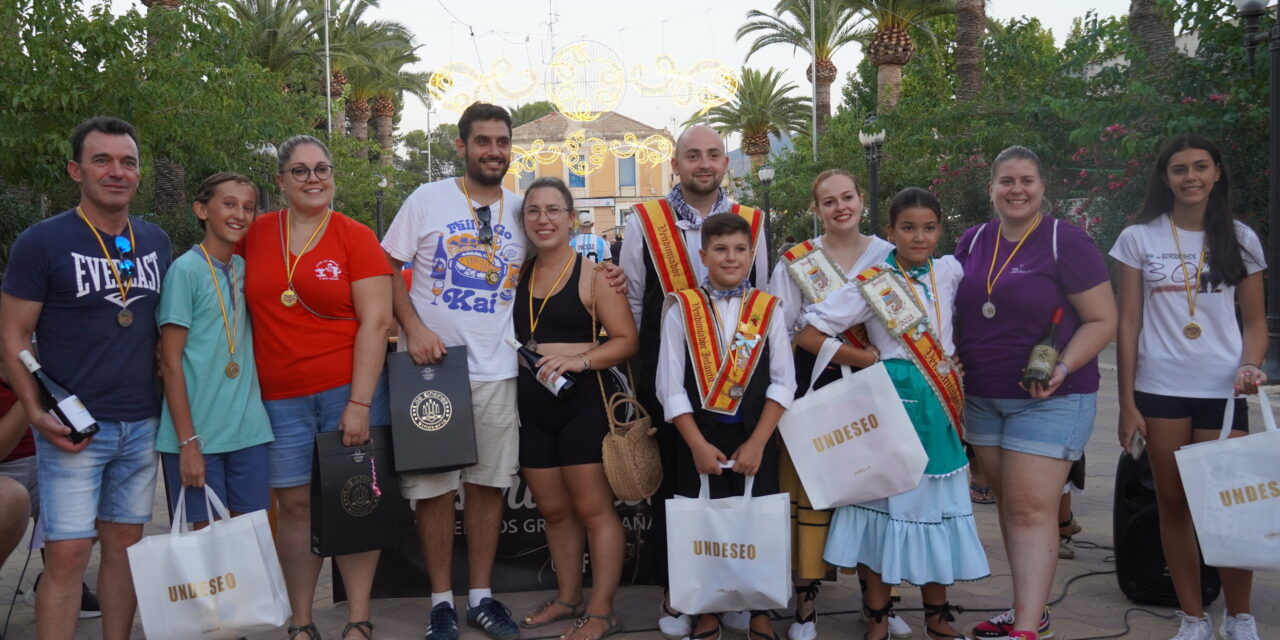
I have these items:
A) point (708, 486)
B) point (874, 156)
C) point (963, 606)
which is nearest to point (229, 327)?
point (708, 486)

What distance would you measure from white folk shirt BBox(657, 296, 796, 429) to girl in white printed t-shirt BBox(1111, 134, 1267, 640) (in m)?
1.35

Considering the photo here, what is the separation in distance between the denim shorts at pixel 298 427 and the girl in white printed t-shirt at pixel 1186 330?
3145 millimetres

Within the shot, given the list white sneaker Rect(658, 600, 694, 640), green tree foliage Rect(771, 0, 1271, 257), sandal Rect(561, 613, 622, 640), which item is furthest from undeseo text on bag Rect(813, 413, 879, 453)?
green tree foliage Rect(771, 0, 1271, 257)

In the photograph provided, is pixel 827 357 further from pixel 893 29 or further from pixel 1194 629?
pixel 893 29

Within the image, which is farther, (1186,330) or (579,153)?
(579,153)

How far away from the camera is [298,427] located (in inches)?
156

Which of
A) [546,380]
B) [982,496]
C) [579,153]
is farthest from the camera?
[579,153]

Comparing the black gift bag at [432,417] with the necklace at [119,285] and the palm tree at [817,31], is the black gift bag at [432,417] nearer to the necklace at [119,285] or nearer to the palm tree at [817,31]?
the necklace at [119,285]

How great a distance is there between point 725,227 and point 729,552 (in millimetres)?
1262

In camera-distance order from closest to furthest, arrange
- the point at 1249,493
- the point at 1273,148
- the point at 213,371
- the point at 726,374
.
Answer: the point at 1249,493 → the point at 213,371 → the point at 726,374 → the point at 1273,148

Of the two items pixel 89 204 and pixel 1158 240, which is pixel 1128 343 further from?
pixel 89 204

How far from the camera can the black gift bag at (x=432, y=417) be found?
13.2 feet

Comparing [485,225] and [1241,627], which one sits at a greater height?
[485,225]

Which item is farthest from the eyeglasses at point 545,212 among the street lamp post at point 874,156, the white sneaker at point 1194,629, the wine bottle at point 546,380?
the street lamp post at point 874,156
